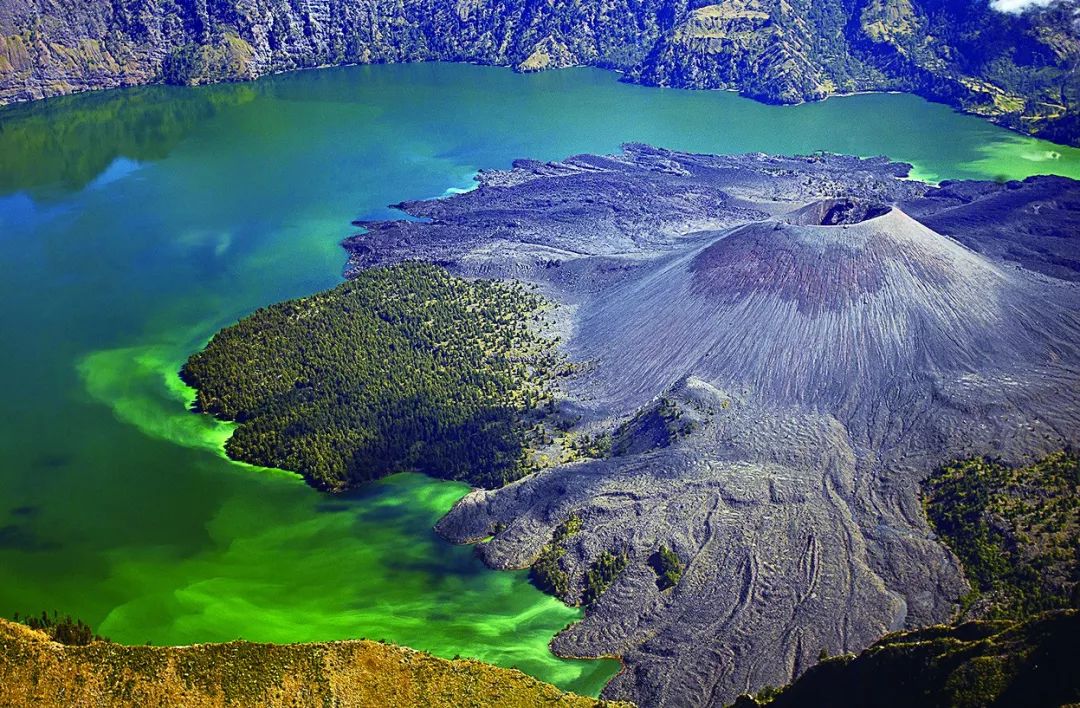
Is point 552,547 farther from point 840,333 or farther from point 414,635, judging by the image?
point 840,333

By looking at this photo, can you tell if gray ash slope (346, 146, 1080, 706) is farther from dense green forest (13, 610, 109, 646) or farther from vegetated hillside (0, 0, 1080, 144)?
vegetated hillside (0, 0, 1080, 144)

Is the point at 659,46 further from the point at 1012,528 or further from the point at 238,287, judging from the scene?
the point at 1012,528

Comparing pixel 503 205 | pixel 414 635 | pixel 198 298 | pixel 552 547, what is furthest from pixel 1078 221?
pixel 198 298

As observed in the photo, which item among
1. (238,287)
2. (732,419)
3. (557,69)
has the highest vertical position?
(732,419)

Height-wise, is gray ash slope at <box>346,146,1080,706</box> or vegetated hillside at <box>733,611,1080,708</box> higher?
vegetated hillside at <box>733,611,1080,708</box>

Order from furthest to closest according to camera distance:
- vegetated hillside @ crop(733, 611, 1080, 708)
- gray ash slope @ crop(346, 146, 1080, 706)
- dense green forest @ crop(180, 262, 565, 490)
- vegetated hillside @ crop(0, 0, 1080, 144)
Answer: vegetated hillside @ crop(0, 0, 1080, 144) → dense green forest @ crop(180, 262, 565, 490) → gray ash slope @ crop(346, 146, 1080, 706) → vegetated hillside @ crop(733, 611, 1080, 708)

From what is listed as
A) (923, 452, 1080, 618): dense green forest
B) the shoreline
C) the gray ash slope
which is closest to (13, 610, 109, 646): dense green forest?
the gray ash slope

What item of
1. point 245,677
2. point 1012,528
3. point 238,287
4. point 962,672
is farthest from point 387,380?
point 962,672

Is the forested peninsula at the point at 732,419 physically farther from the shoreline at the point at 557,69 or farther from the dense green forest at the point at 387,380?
the shoreline at the point at 557,69

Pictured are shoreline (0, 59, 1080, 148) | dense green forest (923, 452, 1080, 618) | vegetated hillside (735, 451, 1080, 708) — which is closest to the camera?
vegetated hillside (735, 451, 1080, 708)
